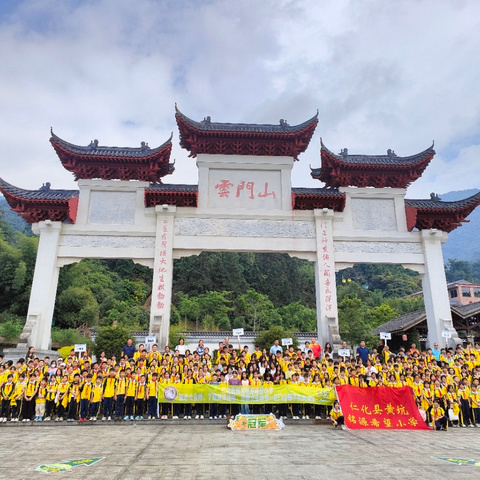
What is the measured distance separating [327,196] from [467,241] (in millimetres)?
209896

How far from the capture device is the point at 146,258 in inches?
502

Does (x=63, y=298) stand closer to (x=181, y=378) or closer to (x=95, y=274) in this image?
(x=95, y=274)

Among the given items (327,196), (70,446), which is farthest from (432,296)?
(70,446)

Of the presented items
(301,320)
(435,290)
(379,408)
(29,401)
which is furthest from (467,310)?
(29,401)

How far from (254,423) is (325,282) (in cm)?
657

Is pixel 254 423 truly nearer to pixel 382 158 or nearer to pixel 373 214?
pixel 373 214

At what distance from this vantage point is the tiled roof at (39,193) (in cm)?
1259

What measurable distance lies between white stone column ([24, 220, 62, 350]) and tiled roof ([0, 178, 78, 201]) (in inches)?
34.4

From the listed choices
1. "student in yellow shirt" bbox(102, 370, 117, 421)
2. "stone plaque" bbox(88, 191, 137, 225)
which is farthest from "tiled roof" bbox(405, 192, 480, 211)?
"student in yellow shirt" bbox(102, 370, 117, 421)

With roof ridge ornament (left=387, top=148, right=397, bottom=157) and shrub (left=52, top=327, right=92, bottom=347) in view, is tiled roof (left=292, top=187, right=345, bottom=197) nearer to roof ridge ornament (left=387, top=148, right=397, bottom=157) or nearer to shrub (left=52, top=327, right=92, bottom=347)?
roof ridge ornament (left=387, top=148, right=397, bottom=157)

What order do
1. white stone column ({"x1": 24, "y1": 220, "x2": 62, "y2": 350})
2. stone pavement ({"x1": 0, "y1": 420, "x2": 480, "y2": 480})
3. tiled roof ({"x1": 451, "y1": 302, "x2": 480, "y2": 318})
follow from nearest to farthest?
stone pavement ({"x1": 0, "y1": 420, "x2": 480, "y2": 480}) → white stone column ({"x1": 24, "y1": 220, "x2": 62, "y2": 350}) → tiled roof ({"x1": 451, "y1": 302, "x2": 480, "y2": 318})

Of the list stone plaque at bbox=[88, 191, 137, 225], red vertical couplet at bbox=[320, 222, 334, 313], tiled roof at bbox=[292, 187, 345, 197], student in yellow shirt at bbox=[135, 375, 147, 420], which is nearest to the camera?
student in yellow shirt at bbox=[135, 375, 147, 420]

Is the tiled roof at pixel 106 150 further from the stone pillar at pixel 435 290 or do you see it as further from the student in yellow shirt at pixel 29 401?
the stone pillar at pixel 435 290

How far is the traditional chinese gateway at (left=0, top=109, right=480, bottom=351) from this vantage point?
12.7 meters
